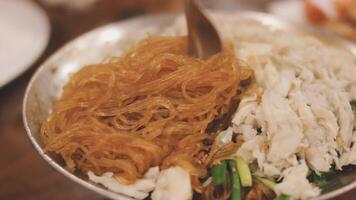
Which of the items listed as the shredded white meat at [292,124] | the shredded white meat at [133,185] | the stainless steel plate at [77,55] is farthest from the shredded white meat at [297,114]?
the shredded white meat at [133,185]

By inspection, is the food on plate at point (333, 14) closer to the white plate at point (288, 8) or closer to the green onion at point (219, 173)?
the white plate at point (288, 8)

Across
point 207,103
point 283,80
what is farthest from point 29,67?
point 283,80

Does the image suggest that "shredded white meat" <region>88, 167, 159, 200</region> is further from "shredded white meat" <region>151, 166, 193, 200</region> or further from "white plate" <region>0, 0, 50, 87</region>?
"white plate" <region>0, 0, 50, 87</region>

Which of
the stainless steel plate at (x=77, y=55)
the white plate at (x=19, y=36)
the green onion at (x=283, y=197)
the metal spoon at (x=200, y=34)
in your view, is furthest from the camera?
the white plate at (x=19, y=36)

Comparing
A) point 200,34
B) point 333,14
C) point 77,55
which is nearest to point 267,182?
point 200,34

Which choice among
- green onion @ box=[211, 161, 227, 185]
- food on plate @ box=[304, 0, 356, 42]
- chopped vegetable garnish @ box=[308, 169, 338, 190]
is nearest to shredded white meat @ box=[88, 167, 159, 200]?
green onion @ box=[211, 161, 227, 185]
